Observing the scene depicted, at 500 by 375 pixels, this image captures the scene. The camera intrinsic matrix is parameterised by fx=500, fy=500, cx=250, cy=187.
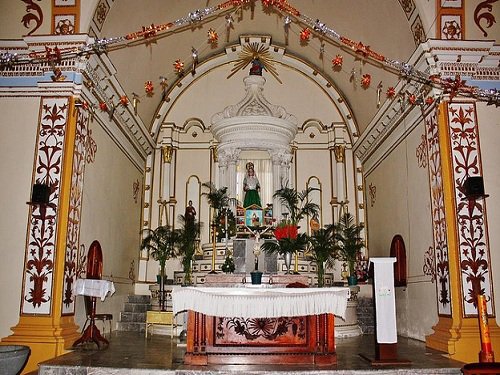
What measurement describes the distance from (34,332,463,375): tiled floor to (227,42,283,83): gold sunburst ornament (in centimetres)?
835

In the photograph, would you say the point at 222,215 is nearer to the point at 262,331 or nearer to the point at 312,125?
the point at 312,125

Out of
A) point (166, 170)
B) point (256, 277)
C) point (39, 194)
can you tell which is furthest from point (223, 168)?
point (39, 194)

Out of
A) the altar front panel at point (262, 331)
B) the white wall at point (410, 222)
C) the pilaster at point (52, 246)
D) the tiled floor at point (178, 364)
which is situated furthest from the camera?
the white wall at point (410, 222)

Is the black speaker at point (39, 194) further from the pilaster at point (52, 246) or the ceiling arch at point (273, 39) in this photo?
A: the ceiling arch at point (273, 39)

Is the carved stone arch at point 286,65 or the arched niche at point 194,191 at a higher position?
the carved stone arch at point 286,65

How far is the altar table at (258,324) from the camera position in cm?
648

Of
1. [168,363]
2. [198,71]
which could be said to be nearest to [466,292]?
[168,363]

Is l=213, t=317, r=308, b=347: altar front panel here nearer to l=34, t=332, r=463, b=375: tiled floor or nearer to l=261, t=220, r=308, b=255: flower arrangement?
l=34, t=332, r=463, b=375: tiled floor

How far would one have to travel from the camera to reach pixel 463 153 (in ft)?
26.1

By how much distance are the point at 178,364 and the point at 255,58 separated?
30.4 feet

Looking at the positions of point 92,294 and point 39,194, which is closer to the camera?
point 39,194

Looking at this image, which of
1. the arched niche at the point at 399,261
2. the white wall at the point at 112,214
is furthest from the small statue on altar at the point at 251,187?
the arched niche at the point at 399,261

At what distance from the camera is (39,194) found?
7.57 m

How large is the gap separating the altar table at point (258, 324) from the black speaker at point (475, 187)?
8.54ft
